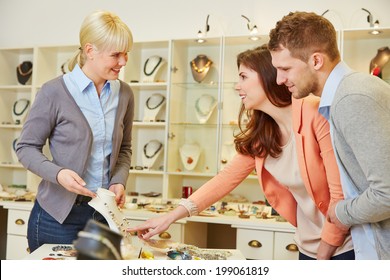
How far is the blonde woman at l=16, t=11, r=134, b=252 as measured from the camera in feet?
5.30

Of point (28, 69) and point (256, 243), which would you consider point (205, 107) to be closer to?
point (256, 243)

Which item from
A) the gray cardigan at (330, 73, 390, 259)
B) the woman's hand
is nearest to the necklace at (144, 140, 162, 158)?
the woman's hand

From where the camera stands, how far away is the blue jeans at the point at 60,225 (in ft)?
5.42

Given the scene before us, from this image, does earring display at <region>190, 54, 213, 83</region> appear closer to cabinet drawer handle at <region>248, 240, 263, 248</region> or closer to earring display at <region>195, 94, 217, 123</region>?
earring display at <region>195, 94, 217, 123</region>

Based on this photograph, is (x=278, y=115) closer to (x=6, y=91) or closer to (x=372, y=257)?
(x=372, y=257)

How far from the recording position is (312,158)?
4.82 ft

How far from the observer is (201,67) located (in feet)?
12.0

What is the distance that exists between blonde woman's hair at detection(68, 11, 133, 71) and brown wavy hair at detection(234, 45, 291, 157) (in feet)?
1.33

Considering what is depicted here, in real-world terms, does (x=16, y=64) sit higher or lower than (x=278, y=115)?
higher

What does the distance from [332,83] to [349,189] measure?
27 cm

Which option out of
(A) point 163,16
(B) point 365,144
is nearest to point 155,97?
(A) point 163,16

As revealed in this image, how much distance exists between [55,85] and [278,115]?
0.75 metres

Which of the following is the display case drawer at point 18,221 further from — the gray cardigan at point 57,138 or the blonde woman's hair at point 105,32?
the blonde woman's hair at point 105,32

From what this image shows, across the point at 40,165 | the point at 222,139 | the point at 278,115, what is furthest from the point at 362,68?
the point at 40,165
